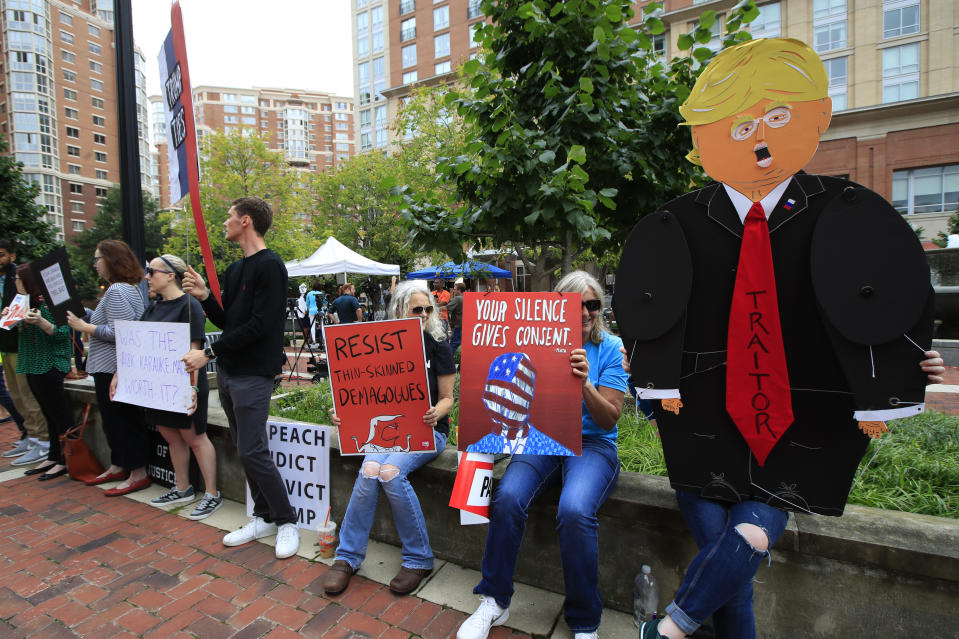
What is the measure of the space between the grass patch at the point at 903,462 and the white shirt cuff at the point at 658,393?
1239 mm

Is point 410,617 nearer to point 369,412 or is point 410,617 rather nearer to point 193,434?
point 369,412

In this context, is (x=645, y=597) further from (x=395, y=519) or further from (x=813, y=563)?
(x=395, y=519)

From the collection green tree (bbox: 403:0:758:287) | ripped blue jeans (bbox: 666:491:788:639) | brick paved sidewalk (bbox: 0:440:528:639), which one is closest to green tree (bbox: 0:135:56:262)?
brick paved sidewalk (bbox: 0:440:528:639)

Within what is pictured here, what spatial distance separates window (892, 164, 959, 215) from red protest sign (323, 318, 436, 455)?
3280 centimetres

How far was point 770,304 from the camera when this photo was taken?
1723 mm

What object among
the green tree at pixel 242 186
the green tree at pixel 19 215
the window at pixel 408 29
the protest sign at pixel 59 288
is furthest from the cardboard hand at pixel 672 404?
the window at pixel 408 29

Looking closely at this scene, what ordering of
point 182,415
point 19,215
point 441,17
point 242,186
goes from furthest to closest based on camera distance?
1. point 441,17
2. point 242,186
3. point 19,215
4. point 182,415

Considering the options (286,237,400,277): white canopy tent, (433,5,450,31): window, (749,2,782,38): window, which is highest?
(433,5,450,31): window

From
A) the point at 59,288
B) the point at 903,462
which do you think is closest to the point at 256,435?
the point at 59,288

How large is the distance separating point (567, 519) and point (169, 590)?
2216mm

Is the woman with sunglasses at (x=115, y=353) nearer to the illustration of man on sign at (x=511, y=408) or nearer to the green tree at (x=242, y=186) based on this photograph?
the illustration of man on sign at (x=511, y=408)

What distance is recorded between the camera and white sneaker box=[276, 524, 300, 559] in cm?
294

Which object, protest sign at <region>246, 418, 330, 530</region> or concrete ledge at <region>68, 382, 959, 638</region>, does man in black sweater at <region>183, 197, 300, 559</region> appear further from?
concrete ledge at <region>68, 382, 959, 638</region>

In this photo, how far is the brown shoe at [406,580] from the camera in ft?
8.35
